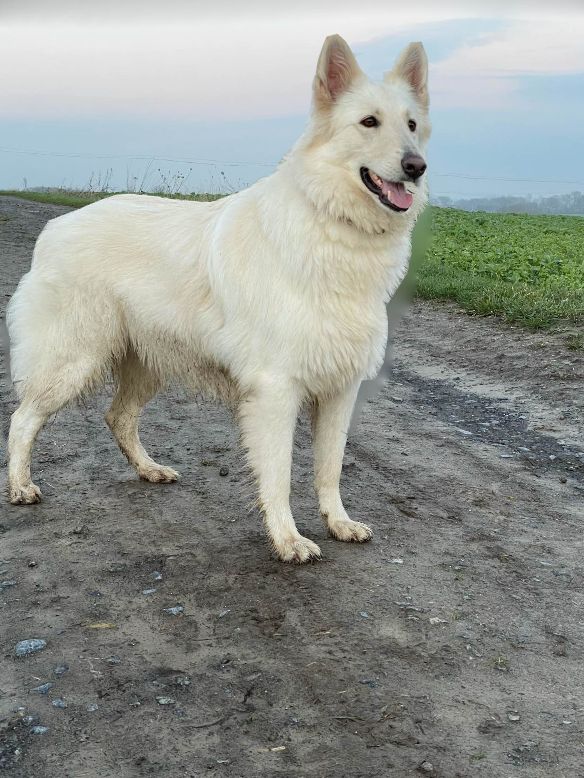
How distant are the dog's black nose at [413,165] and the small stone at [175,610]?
212 centimetres

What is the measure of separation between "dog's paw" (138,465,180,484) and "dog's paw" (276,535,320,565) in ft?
4.32

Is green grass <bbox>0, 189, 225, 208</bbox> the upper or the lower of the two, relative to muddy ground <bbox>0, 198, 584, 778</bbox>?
lower

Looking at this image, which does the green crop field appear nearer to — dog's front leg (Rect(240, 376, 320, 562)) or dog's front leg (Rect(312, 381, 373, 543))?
dog's front leg (Rect(312, 381, 373, 543))

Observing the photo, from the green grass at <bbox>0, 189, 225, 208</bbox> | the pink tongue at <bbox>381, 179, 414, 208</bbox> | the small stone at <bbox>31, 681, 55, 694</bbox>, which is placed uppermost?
the pink tongue at <bbox>381, 179, 414, 208</bbox>

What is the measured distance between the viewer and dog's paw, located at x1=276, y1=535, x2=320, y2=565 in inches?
171

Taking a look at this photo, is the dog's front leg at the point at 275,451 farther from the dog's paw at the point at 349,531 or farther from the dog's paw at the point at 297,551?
the dog's paw at the point at 349,531

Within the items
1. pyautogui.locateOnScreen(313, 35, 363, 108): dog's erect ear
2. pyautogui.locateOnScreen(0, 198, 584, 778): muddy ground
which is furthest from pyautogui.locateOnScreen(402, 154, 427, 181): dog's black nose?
pyautogui.locateOnScreen(0, 198, 584, 778): muddy ground

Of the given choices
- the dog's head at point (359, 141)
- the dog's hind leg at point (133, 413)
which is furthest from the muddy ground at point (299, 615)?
the dog's head at point (359, 141)

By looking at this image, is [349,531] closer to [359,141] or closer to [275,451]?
[275,451]

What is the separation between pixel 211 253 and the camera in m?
4.53

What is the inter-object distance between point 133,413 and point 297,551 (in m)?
1.63

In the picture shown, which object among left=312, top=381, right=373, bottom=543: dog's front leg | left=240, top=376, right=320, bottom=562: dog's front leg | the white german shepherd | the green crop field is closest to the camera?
the white german shepherd

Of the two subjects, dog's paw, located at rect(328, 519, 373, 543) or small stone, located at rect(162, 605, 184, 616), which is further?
dog's paw, located at rect(328, 519, 373, 543)

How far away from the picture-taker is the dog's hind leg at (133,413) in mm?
5426
